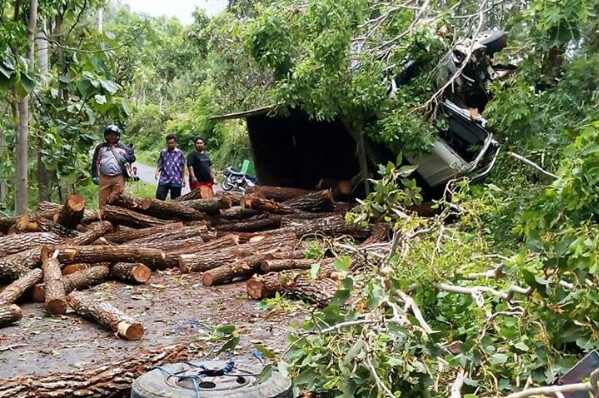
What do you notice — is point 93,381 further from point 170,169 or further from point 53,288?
point 170,169

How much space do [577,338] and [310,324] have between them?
3.70 ft

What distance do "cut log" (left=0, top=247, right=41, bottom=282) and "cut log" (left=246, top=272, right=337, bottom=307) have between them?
2264 millimetres

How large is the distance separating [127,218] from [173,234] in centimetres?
72

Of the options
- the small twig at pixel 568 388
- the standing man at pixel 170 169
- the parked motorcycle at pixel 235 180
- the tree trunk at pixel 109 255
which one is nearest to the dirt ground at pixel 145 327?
the tree trunk at pixel 109 255

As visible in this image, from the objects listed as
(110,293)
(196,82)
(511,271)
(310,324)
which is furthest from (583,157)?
(196,82)

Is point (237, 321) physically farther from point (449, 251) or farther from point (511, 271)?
point (511, 271)

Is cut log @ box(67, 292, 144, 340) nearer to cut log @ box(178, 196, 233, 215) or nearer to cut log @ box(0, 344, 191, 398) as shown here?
cut log @ box(0, 344, 191, 398)

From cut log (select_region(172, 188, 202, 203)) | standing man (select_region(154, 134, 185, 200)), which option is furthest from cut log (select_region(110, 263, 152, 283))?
standing man (select_region(154, 134, 185, 200))

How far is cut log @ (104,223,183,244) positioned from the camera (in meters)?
8.42

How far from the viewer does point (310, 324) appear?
3033 millimetres

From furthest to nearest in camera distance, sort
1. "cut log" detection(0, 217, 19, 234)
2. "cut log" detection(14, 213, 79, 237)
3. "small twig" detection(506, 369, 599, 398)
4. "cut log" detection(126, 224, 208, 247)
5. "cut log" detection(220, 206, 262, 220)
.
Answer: "cut log" detection(220, 206, 262, 220), "cut log" detection(126, 224, 208, 247), "cut log" detection(0, 217, 19, 234), "cut log" detection(14, 213, 79, 237), "small twig" detection(506, 369, 599, 398)

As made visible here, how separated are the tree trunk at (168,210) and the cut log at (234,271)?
221 cm

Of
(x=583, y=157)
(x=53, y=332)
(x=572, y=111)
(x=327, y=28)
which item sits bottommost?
(x=53, y=332)

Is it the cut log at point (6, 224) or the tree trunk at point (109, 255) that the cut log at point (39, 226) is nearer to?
the cut log at point (6, 224)
